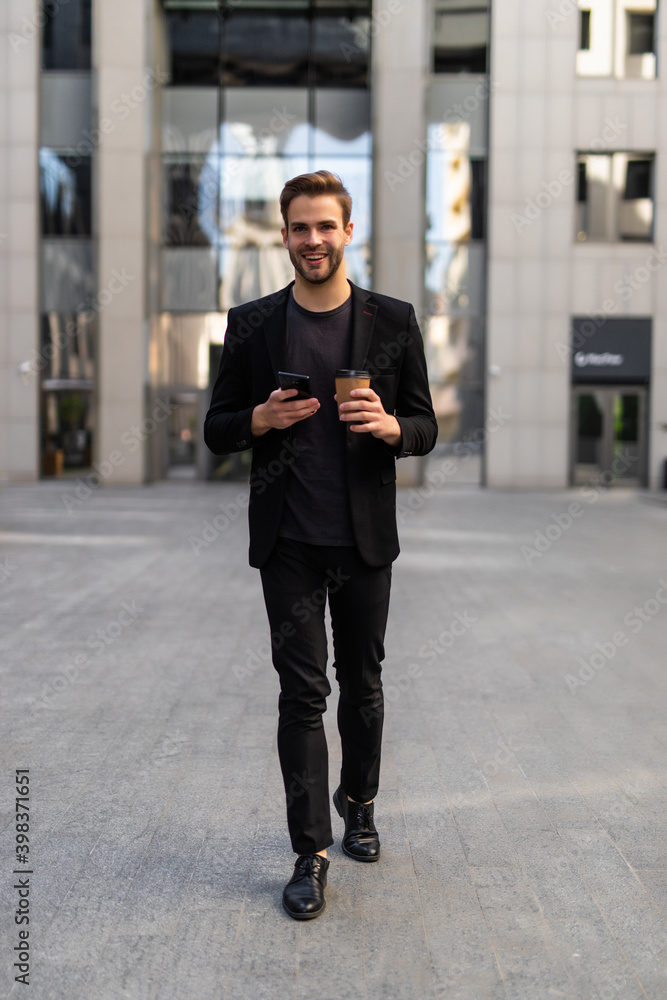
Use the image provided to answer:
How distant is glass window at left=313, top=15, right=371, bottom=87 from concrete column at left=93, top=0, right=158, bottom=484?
4263 millimetres

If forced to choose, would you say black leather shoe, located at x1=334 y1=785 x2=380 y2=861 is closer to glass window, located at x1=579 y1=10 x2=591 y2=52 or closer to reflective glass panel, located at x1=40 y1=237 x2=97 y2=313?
reflective glass panel, located at x1=40 y1=237 x2=97 y2=313

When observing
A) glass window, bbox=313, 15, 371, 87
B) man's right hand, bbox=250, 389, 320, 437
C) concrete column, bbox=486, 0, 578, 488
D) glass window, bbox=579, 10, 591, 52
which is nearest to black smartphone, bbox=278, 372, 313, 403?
man's right hand, bbox=250, 389, 320, 437

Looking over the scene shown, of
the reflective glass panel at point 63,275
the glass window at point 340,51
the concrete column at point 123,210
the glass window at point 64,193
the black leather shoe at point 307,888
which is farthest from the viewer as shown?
the reflective glass panel at point 63,275

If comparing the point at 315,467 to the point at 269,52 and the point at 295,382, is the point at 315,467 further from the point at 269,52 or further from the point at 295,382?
the point at 269,52

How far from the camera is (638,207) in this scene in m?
26.7

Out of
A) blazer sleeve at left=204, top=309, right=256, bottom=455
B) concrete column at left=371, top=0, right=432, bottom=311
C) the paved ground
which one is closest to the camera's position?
the paved ground

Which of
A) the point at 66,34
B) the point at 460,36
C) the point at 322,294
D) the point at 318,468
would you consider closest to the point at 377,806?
the point at 318,468

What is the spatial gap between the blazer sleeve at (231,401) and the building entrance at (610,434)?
23943 millimetres

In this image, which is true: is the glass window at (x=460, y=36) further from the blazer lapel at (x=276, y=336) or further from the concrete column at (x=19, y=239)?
A: the blazer lapel at (x=276, y=336)

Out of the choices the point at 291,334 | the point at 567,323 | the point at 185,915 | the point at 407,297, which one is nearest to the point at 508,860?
the point at 185,915

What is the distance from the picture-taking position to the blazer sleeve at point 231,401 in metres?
3.40

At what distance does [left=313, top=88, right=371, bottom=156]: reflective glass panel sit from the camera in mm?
26453

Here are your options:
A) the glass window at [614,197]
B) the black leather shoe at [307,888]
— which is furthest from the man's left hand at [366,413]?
the glass window at [614,197]

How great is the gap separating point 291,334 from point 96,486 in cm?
2299
